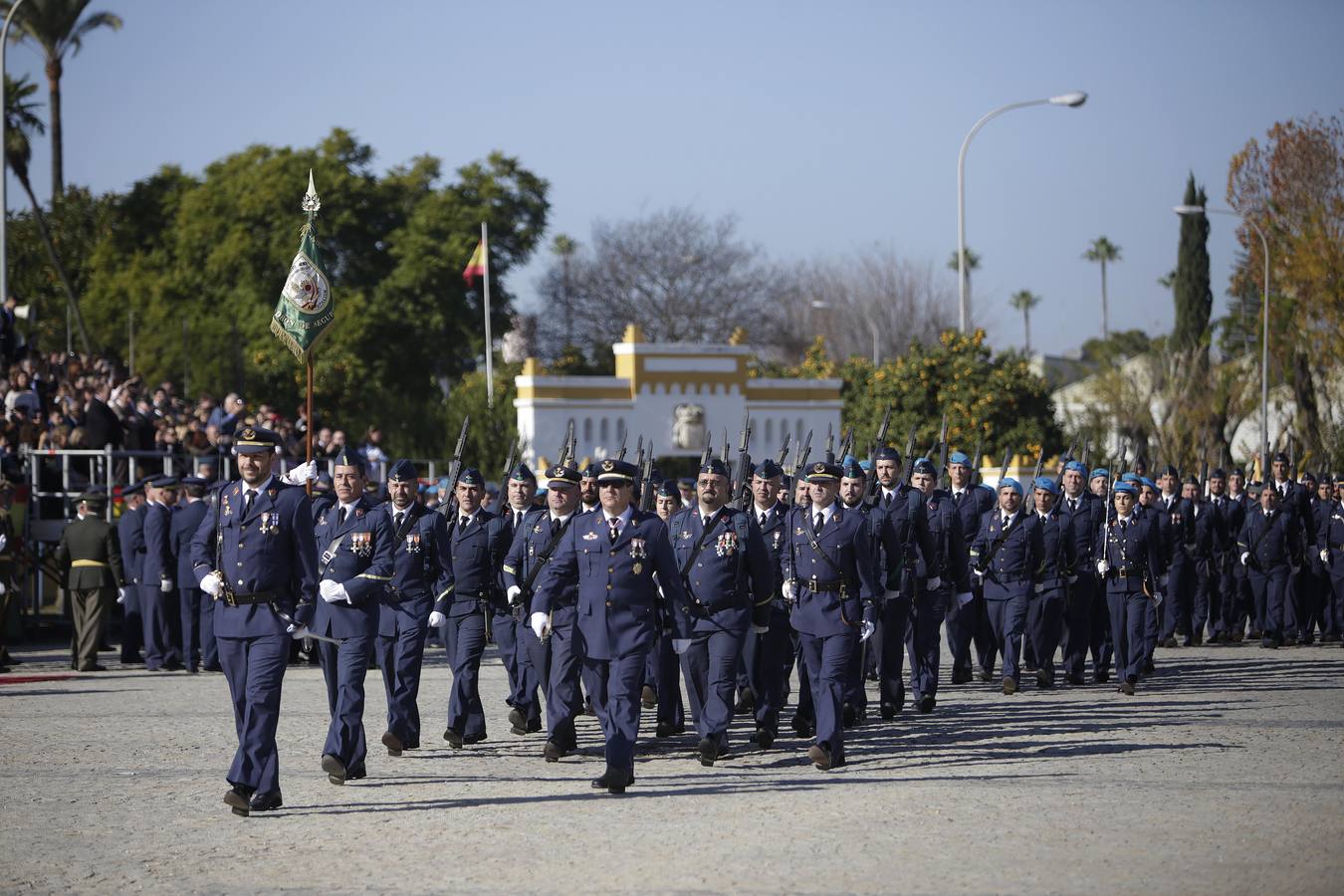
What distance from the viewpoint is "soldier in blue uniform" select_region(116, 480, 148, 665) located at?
19.2 meters

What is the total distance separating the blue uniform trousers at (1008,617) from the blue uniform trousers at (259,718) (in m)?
7.77

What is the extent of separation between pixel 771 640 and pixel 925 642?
215 centimetres

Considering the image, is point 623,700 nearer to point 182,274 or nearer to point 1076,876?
point 1076,876

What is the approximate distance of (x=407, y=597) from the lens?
39.4 ft

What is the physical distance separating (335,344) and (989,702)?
38.5 meters

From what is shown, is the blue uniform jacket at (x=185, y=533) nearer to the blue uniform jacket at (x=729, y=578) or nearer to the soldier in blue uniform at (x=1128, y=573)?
the blue uniform jacket at (x=729, y=578)

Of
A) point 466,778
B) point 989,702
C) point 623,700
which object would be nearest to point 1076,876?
point 623,700

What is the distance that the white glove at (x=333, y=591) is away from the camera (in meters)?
10.9

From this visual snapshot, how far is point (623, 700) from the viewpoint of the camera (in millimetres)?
10445

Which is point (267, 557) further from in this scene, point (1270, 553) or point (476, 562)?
point (1270, 553)

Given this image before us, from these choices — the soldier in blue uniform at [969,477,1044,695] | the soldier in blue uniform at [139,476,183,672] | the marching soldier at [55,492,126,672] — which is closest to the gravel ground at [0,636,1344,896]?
the soldier in blue uniform at [969,477,1044,695]

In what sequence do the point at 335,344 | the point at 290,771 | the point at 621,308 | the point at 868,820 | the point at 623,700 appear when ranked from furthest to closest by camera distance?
1. the point at 621,308
2. the point at 335,344
3. the point at 290,771
4. the point at 623,700
5. the point at 868,820

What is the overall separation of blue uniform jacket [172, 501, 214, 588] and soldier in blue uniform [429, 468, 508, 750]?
19.1ft

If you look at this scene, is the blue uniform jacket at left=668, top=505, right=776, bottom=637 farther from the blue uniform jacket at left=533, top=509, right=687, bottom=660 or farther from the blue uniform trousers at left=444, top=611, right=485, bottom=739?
the blue uniform trousers at left=444, top=611, right=485, bottom=739
